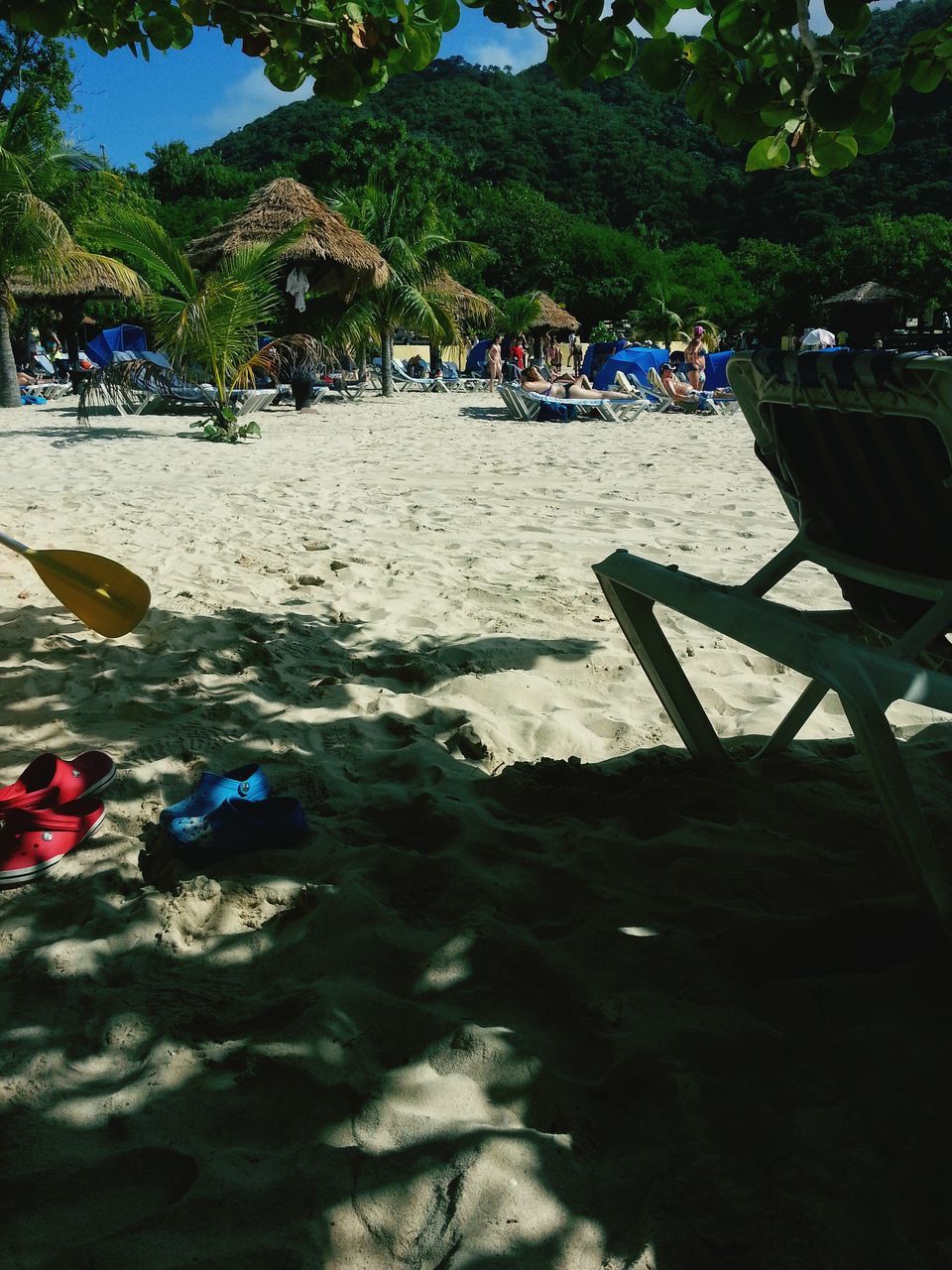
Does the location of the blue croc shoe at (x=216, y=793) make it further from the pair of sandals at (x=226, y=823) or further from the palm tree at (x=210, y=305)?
the palm tree at (x=210, y=305)

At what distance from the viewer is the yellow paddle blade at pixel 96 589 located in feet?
8.15

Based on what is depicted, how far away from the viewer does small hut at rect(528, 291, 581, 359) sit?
128 feet

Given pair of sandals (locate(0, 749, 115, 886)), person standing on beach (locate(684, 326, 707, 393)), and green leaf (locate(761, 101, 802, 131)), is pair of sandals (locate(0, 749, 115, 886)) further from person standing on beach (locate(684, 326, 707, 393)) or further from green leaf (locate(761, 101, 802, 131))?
person standing on beach (locate(684, 326, 707, 393))

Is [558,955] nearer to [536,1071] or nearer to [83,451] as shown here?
[536,1071]

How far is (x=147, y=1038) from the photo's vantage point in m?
1.60

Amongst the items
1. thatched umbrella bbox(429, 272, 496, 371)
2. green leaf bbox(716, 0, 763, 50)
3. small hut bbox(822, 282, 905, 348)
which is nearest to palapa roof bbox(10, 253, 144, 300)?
thatched umbrella bbox(429, 272, 496, 371)

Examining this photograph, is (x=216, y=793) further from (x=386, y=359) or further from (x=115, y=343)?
(x=115, y=343)

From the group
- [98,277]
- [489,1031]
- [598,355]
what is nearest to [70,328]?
[98,277]

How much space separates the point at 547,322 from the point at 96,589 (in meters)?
38.8

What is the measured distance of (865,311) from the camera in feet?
168

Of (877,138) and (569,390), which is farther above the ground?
(877,138)

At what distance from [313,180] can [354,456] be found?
43.4 metres

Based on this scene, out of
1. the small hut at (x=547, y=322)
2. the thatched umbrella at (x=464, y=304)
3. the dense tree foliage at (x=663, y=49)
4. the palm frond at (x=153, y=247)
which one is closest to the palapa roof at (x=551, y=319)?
the small hut at (x=547, y=322)

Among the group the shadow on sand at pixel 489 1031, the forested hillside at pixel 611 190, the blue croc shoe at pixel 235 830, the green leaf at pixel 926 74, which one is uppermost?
the forested hillside at pixel 611 190
